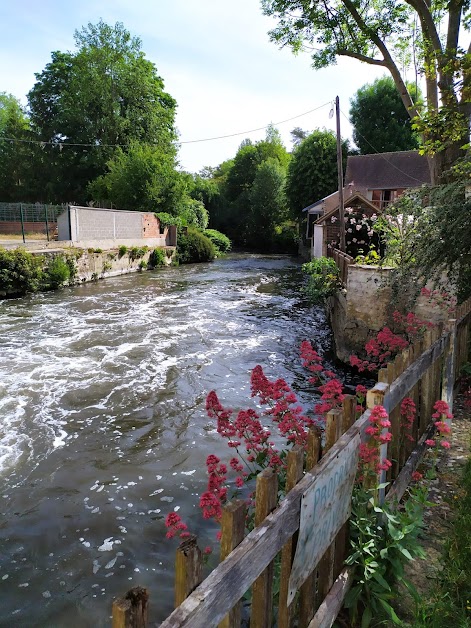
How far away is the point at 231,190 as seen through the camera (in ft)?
200

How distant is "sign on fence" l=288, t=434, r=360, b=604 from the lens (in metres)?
2.07

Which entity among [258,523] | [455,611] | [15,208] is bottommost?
[455,611]

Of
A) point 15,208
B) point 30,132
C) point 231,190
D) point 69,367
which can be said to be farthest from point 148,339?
point 231,190

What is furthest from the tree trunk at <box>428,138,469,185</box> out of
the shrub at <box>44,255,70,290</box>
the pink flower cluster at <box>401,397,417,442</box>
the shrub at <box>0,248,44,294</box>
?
the shrub at <box>44,255,70,290</box>

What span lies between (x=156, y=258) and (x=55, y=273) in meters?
11.5

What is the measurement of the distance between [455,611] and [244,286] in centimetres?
2081

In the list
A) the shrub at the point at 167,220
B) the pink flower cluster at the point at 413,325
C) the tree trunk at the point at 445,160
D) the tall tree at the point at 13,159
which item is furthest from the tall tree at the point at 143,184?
the pink flower cluster at the point at 413,325

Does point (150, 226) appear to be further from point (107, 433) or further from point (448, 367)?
point (448, 367)

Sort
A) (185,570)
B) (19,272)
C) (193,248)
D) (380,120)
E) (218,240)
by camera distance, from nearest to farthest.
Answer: (185,570) < (19,272) < (193,248) < (218,240) < (380,120)

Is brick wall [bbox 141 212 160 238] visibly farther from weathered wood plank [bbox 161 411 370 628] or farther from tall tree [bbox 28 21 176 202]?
weathered wood plank [bbox 161 411 370 628]

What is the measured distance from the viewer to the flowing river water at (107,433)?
162 inches

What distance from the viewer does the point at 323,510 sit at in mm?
2240

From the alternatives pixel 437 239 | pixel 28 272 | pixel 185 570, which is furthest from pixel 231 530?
pixel 28 272

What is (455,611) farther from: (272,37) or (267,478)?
(272,37)
